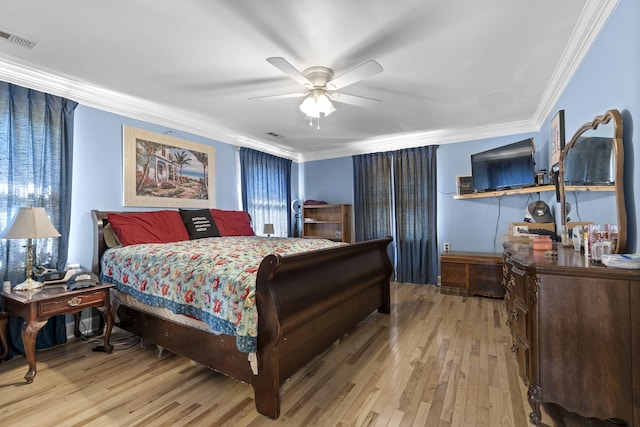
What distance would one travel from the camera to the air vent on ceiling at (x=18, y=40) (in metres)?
2.14

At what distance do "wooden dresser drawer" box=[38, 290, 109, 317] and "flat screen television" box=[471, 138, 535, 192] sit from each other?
464cm

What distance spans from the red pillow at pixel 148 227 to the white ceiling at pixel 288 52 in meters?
1.23

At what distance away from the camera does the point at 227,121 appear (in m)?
4.14

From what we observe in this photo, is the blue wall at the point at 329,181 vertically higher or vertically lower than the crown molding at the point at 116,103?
lower

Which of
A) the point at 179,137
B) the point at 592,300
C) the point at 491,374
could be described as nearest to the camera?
the point at 592,300

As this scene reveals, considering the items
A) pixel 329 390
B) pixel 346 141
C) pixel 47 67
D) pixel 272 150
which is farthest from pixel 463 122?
pixel 47 67

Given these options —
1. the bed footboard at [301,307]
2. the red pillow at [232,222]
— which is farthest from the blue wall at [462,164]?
the bed footboard at [301,307]

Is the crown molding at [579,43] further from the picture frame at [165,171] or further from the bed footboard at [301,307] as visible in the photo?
the picture frame at [165,171]

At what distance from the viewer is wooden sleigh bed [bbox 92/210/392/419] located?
5.42 ft

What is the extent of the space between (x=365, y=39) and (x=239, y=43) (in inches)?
38.0

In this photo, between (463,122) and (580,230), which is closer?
(580,230)

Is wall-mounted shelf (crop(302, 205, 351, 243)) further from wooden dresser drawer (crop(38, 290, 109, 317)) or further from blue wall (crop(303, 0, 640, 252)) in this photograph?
wooden dresser drawer (crop(38, 290, 109, 317))

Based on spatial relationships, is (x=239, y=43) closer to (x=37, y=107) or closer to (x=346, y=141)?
(x=37, y=107)

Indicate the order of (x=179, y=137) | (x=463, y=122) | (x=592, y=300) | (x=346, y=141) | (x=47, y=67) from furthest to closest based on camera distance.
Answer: (x=346, y=141) → (x=463, y=122) → (x=179, y=137) → (x=47, y=67) → (x=592, y=300)
